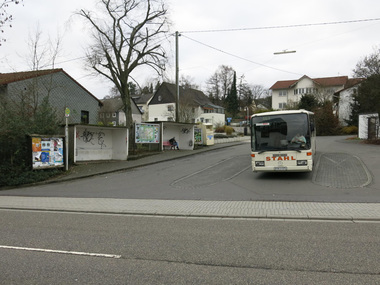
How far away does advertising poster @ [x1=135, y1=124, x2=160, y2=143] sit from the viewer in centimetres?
2242

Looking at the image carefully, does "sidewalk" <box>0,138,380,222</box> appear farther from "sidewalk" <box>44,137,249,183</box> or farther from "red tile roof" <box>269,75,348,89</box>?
"red tile roof" <box>269,75,348,89</box>

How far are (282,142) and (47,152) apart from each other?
11331 millimetres

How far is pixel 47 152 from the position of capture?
15625 millimetres

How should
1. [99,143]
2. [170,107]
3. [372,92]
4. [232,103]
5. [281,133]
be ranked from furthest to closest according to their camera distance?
[232,103], [170,107], [372,92], [99,143], [281,133]

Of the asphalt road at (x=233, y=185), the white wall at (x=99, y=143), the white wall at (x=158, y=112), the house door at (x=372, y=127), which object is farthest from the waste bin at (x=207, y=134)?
the white wall at (x=158, y=112)

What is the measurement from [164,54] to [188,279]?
23.6 metres

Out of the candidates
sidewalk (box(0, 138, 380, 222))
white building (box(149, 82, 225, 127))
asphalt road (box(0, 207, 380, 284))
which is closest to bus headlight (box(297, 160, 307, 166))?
sidewalk (box(0, 138, 380, 222))

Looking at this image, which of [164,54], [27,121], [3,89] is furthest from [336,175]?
[3,89]

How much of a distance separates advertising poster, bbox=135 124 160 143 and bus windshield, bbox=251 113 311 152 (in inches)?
449

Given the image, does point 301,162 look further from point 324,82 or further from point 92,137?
point 324,82

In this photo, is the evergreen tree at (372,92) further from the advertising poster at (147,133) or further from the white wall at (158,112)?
the white wall at (158,112)

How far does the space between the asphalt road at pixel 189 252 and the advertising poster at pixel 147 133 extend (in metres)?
15.2

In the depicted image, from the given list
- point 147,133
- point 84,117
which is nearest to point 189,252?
point 147,133

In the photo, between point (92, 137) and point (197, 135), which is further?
point (197, 135)
